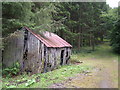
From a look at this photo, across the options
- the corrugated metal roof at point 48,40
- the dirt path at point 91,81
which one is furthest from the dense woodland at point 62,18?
the dirt path at point 91,81

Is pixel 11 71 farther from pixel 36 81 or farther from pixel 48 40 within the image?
pixel 48 40

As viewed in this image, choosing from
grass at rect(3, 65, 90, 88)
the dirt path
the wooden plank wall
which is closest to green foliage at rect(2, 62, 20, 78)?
the wooden plank wall

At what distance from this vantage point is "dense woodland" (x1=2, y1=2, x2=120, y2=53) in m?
10.4

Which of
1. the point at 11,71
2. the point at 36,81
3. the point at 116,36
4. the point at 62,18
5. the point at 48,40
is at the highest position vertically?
the point at 62,18

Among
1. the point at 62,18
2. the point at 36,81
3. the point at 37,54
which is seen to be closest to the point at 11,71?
the point at 37,54

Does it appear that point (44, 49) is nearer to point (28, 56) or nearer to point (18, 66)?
point (28, 56)

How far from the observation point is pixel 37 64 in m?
10.2

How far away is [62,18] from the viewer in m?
11.9

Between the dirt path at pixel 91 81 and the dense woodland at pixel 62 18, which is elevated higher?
the dense woodland at pixel 62 18

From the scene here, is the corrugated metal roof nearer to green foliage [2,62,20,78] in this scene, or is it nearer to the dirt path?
green foliage [2,62,20,78]

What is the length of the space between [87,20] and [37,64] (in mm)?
18388

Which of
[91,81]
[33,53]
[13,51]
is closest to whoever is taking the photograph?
[91,81]

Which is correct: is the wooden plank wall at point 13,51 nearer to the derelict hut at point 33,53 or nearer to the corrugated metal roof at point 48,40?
the derelict hut at point 33,53

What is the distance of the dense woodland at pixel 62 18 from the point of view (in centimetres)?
1035
